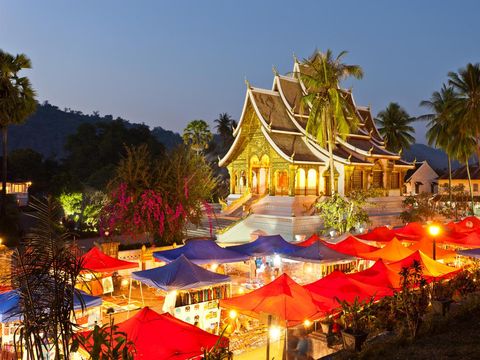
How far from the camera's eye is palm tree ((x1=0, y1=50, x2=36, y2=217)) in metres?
24.2

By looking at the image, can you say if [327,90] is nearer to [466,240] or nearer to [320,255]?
[466,240]

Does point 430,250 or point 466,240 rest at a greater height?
point 466,240

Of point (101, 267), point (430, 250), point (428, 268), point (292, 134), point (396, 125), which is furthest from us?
point (396, 125)

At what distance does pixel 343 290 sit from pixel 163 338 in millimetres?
5147

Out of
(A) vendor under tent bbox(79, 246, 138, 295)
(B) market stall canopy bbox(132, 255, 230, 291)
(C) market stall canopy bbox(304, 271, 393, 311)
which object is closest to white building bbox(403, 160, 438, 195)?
(C) market stall canopy bbox(304, 271, 393, 311)

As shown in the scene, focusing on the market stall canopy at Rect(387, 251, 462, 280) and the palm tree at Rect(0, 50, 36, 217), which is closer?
the market stall canopy at Rect(387, 251, 462, 280)

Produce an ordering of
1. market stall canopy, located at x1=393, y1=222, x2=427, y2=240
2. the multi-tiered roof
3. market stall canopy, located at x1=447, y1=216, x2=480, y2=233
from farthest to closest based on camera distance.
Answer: the multi-tiered roof → market stall canopy, located at x1=447, y1=216, x2=480, y2=233 → market stall canopy, located at x1=393, y1=222, x2=427, y2=240

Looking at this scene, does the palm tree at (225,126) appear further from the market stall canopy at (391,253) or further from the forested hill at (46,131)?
the market stall canopy at (391,253)

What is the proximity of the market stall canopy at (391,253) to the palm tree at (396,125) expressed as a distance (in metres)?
36.9

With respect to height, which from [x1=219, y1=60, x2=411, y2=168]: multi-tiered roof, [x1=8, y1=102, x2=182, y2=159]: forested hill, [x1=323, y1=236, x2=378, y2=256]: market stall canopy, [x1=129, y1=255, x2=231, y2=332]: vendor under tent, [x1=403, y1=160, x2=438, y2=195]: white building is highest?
[x1=8, y1=102, x2=182, y2=159]: forested hill

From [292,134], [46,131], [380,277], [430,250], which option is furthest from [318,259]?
[46,131]

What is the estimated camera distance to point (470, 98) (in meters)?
34.6

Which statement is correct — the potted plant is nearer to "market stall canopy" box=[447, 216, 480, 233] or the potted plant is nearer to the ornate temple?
"market stall canopy" box=[447, 216, 480, 233]

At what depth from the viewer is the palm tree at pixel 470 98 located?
111ft
